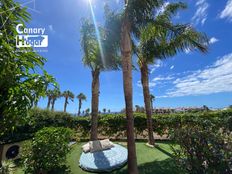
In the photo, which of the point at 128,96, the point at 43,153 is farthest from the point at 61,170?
the point at 128,96

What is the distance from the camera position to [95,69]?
1305 cm

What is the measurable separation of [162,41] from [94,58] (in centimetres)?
471

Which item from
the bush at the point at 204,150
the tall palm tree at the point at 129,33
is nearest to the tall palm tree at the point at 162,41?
the tall palm tree at the point at 129,33

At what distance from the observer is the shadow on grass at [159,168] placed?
24.8ft

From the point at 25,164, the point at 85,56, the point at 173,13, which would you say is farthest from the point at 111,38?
the point at 25,164

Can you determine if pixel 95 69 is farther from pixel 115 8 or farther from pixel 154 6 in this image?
pixel 154 6

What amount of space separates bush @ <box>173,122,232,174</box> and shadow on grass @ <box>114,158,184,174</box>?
10.4 feet

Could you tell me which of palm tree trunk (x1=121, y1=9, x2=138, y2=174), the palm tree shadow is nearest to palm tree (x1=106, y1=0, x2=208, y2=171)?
palm tree trunk (x1=121, y1=9, x2=138, y2=174)

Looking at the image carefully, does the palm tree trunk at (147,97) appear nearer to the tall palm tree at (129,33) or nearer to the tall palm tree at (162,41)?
the tall palm tree at (162,41)

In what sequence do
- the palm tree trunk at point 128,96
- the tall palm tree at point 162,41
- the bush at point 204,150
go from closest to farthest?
the bush at point 204,150, the palm tree trunk at point 128,96, the tall palm tree at point 162,41

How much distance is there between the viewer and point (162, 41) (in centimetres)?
1160

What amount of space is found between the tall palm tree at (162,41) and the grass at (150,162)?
154 centimetres

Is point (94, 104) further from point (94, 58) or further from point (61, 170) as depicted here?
point (61, 170)

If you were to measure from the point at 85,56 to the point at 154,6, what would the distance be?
5772mm
